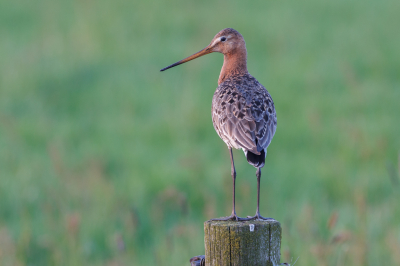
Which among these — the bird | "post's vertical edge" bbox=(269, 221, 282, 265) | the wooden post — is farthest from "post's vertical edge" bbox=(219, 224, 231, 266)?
the bird

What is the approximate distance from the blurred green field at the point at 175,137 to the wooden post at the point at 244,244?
146 centimetres

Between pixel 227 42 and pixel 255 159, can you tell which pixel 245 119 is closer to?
pixel 255 159

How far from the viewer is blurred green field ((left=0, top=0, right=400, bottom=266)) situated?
20.7 ft

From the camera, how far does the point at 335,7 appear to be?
65.9 ft

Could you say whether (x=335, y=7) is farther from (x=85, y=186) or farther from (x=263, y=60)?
(x=85, y=186)

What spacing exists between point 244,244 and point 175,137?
7095 millimetres

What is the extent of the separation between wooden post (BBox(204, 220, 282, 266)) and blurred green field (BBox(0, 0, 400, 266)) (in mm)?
1458

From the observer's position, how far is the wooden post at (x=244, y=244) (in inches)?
127

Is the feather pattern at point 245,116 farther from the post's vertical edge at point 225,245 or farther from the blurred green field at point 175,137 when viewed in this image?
the post's vertical edge at point 225,245

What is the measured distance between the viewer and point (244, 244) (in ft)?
10.6

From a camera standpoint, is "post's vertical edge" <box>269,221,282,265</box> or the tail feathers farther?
the tail feathers

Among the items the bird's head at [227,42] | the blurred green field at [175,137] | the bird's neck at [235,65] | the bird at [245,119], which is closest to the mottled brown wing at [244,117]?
the bird at [245,119]

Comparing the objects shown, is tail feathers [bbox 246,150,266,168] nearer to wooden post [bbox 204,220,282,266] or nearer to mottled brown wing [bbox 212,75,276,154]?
mottled brown wing [bbox 212,75,276,154]

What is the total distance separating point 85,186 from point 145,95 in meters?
4.81
